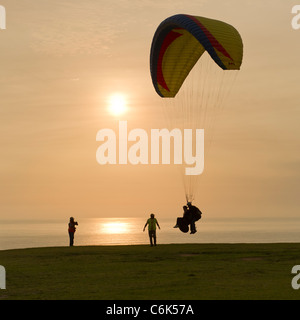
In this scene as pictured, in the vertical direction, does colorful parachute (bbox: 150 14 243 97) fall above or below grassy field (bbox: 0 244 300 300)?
above

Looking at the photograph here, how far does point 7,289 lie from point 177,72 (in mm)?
15160

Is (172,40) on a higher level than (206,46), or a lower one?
higher

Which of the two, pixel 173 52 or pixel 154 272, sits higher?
pixel 173 52

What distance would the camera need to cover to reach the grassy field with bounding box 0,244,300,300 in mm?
24016

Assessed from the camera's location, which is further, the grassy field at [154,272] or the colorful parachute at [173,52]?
the colorful parachute at [173,52]

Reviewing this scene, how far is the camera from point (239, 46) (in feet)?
96.7

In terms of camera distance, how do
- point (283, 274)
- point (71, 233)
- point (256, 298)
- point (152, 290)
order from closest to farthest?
point (256, 298) → point (152, 290) → point (283, 274) → point (71, 233)

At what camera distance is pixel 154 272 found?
95.1 ft

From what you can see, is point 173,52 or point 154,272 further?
point 173,52

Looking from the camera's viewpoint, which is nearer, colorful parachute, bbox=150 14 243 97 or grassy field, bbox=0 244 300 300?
grassy field, bbox=0 244 300 300

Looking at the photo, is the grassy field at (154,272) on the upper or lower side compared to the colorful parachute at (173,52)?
lower

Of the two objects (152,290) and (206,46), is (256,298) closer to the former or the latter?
(152,290)

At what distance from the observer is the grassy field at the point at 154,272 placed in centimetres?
2402
